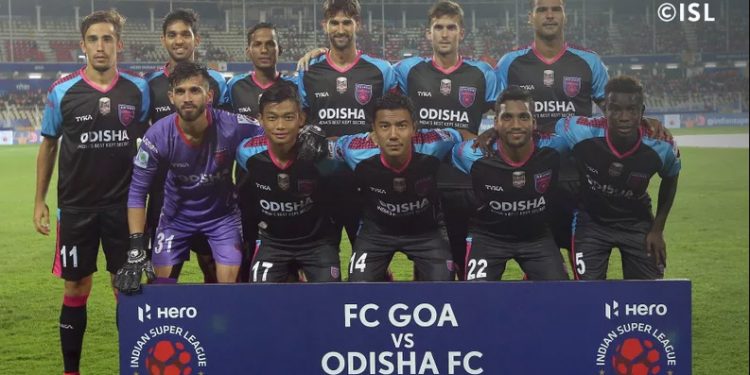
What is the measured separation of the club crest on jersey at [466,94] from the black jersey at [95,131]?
1712mm

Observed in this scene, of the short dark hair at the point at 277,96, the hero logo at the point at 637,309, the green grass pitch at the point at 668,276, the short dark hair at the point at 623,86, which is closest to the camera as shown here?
the hero logo at the point at 637,309

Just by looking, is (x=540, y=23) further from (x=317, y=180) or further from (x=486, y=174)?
(x=317, y=180)

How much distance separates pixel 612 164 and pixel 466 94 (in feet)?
2.84

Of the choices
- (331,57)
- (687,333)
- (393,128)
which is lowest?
(687,333)

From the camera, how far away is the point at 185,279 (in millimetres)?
7148

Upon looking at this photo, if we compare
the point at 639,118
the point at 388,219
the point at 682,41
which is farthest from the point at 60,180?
the point at 682,41

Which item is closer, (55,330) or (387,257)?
(387,257)

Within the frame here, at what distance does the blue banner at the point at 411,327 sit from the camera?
3.31 metres

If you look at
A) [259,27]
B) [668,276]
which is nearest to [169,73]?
[259,27]

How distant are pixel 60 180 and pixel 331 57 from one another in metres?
1.65

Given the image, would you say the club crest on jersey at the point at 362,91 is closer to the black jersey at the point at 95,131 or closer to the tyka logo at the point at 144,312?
the black jersey at the point at 95,131

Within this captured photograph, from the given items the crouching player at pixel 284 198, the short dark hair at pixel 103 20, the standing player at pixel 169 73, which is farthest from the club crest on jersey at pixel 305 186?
the short dark hair at pixel 103 20

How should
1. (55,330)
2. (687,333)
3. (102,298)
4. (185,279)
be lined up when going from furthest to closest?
(185,279), (102,298), (55,330), (687,333)

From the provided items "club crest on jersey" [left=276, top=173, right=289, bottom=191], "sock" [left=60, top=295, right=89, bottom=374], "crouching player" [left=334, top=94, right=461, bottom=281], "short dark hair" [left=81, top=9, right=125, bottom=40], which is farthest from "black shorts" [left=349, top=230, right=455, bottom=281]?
"short dark hair" [left=81, top=9, right=125, bottom=40]
